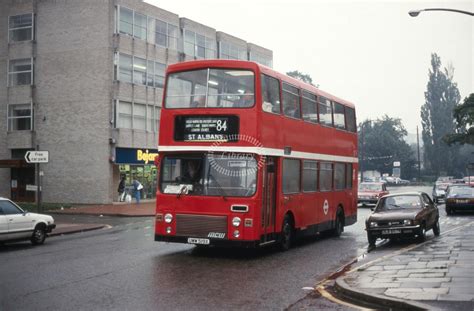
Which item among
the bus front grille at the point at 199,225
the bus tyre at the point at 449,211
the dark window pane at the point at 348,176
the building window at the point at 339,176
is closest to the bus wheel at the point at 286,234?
the bus front grille at the point at 199,225

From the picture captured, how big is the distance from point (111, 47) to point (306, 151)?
2621cm

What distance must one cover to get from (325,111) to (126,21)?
26.1 meters

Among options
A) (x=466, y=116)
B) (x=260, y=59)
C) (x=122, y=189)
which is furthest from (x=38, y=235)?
(x=260, y=59)

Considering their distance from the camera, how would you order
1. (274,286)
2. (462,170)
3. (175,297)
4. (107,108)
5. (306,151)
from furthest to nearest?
(462,170) < (107,108) < (306,151) < (274,286) < (175,297)

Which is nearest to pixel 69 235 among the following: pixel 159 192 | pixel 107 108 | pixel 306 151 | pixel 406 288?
pixel 159 192

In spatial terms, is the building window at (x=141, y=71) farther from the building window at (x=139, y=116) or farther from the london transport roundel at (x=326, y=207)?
the london transport roundel at (x=326, y=207)

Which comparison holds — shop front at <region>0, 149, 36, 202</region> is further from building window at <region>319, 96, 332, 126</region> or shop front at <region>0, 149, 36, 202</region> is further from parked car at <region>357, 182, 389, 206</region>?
building window at <region>319, 96, 332, 126</region>

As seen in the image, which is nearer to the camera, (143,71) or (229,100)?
(229,100)

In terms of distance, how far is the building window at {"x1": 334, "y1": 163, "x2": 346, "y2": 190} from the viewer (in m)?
19.6

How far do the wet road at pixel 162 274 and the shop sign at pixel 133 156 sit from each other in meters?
21.4

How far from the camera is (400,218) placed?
16.7 metres

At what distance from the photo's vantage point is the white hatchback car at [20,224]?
53.6ft

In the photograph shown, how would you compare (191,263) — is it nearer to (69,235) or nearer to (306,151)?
(306,151)

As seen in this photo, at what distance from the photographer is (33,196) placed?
135 feet
